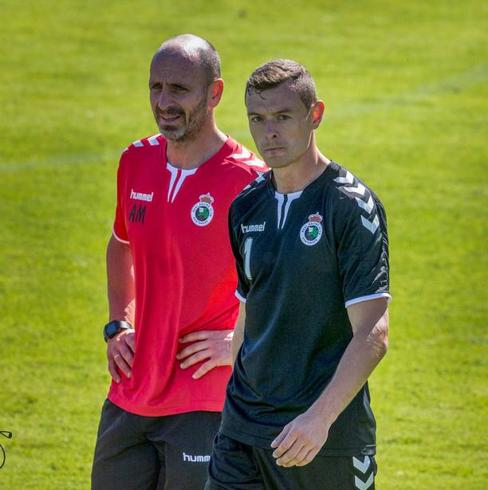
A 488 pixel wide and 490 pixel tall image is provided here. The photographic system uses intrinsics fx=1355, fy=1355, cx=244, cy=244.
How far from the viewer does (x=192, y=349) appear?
6117 mm

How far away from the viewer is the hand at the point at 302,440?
15.9 feet

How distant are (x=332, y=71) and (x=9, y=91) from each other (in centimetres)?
484

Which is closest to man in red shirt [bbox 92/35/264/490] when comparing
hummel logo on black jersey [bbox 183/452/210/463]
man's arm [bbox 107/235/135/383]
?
hummel logo on black jersey [bbox 183/452/210/463]

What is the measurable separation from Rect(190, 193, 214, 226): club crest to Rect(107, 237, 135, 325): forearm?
64 centimetres

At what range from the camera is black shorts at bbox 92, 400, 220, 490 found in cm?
614

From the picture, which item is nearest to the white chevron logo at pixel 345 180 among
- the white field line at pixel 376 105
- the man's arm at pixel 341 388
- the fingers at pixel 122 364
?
the man's arm at pixel 341 388

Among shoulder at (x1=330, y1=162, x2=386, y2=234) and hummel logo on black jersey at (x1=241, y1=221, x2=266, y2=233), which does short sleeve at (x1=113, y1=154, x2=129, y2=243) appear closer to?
hummel logo on black jersey at (x1=241, y1=221, x2=266, y2=233)

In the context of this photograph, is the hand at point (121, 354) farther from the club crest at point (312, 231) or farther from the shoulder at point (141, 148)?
the club crest at point (312, 231)

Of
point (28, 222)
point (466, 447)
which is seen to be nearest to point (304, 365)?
point (466, 447)

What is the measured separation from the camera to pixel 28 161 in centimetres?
1630

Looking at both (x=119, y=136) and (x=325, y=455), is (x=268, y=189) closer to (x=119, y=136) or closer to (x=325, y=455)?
(x=325, y=455)

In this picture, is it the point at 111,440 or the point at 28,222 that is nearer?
the point at 111,440

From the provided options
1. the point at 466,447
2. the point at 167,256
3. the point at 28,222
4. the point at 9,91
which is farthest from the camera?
the point at 9,91

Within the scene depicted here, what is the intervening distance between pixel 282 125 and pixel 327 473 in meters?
1.36
